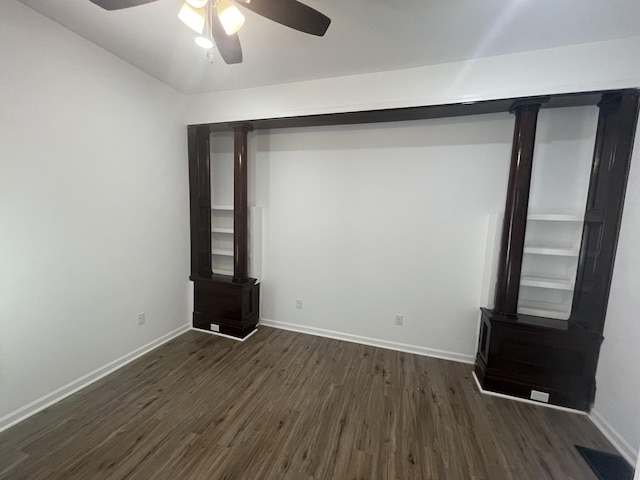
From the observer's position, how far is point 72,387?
82.5 inches

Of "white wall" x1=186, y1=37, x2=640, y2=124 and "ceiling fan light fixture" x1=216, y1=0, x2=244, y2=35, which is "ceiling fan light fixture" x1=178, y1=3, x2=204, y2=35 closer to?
"ceiling fan light fixture" x1=216, y1=0, x2=244, y2=35

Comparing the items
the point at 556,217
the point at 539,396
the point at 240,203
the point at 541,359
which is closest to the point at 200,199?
the point at 240,203

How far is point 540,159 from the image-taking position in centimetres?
232

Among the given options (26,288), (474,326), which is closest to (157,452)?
(26,288)

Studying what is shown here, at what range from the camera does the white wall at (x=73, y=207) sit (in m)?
1.72

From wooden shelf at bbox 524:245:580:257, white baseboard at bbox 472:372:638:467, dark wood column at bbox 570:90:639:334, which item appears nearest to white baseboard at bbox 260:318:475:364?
white baseboard at bbox 472:372:638:467

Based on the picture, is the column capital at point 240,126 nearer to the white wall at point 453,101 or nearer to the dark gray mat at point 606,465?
the white wall at point 453,101

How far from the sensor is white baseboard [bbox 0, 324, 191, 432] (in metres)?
1.78

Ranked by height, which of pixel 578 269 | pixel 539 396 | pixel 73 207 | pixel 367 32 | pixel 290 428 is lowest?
pixel 290 428

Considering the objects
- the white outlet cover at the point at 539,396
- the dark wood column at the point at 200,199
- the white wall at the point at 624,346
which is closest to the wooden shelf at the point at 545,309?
the white wall at the point at 624,346

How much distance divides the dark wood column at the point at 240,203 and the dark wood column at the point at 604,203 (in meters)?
3.12

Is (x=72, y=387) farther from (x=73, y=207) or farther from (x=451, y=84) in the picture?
(x=451, y=84)

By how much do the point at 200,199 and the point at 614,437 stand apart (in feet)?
13.6

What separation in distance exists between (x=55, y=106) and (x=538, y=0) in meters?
3.27
